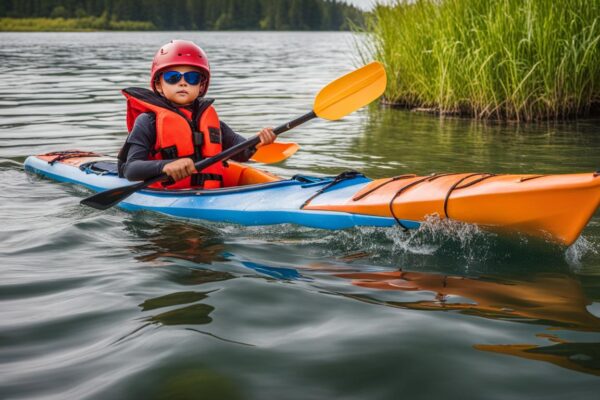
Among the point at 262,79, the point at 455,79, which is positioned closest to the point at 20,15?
the point at 262,79

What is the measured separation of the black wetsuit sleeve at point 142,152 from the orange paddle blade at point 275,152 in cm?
96

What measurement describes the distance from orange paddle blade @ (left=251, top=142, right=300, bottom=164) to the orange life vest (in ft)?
1.78

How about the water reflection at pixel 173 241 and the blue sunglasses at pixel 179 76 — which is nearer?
the water reflection at pixel 173 241

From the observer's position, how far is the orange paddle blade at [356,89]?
487 centimetres

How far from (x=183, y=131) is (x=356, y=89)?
1.23 meters

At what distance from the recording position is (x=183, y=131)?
4.62m

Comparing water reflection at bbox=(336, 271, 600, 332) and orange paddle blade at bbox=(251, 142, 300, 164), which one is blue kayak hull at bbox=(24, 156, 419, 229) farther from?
orange paddle blade at bbox=(251, 142, 300, 164)

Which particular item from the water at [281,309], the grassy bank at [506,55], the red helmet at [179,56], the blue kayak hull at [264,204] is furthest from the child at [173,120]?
the grassy bank at [506,55]

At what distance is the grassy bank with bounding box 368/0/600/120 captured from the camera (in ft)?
24.1

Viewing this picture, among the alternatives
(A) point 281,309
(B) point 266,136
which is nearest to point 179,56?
(B) point 266,136

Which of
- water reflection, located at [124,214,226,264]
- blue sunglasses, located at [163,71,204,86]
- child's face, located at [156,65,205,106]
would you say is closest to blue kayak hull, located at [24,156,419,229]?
water reflection, located at [124,214,226,264]

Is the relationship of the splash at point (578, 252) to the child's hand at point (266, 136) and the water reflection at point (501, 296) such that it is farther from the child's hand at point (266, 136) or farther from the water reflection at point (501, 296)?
the child's hand at point (266, 136)

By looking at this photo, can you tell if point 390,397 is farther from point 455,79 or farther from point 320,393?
point 455,79

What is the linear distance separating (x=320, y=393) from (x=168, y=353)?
576mm
